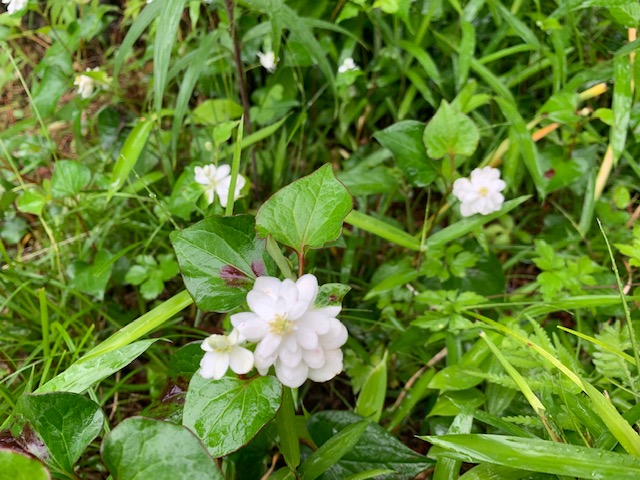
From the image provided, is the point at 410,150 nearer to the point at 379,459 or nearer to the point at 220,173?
the point at 220,173

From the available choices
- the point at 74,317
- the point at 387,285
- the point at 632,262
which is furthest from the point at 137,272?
the point at 632,262

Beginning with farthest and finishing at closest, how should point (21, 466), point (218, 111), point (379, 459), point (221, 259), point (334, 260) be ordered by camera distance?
point (218, 111) → point (334, 260) → point (379, 459) → point (221, 259) → point (21, 466)

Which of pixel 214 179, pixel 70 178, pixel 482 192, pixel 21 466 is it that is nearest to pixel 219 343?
pixel 21 466

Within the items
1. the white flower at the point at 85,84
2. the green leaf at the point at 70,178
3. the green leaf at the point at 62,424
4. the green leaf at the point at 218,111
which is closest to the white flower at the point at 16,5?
the white flower at the point at 85,84

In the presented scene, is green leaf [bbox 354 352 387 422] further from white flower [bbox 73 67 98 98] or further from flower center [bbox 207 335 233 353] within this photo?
white flower [bbox 73 67 98 98]

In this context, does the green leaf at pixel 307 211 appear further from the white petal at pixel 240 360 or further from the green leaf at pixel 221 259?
the white petal at pixel 240 360

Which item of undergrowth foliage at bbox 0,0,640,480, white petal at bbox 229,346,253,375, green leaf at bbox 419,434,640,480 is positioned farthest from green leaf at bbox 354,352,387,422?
white petal at bbox 229,346,253,375
